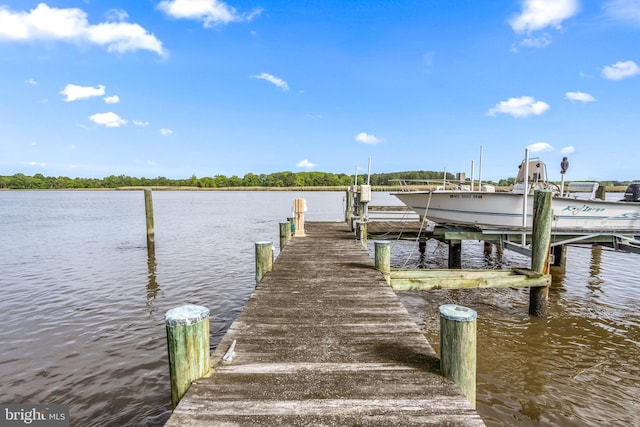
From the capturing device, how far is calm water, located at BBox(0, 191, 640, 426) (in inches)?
201

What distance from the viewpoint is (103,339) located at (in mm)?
7258

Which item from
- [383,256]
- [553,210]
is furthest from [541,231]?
[553,210]

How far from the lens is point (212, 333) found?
24.9 feet

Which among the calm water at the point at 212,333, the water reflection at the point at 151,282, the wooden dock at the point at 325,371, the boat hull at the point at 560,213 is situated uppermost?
the boat hull at the point at 560,213

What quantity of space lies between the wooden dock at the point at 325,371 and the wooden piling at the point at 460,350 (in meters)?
0.12

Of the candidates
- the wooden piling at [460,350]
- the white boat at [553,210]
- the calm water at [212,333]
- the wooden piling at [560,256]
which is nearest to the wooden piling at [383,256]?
the calm water at [212,333]

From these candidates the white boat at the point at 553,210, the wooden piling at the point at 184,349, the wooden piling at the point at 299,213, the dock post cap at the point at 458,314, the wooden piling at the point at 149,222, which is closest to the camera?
the wooden piling at the point at 184,349

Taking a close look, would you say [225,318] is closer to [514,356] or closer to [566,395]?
[514,356]

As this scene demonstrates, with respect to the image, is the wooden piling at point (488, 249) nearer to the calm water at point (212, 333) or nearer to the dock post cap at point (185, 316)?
the calm water at point (212, 333)

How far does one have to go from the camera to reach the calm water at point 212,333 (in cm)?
511

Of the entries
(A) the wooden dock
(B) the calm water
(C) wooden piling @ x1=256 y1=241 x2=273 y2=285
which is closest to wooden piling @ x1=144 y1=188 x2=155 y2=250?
(B) the calm water

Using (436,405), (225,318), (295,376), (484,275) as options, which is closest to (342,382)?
(295,376)

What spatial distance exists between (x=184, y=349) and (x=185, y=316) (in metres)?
0.28

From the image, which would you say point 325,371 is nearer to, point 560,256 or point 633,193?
point 560,256
